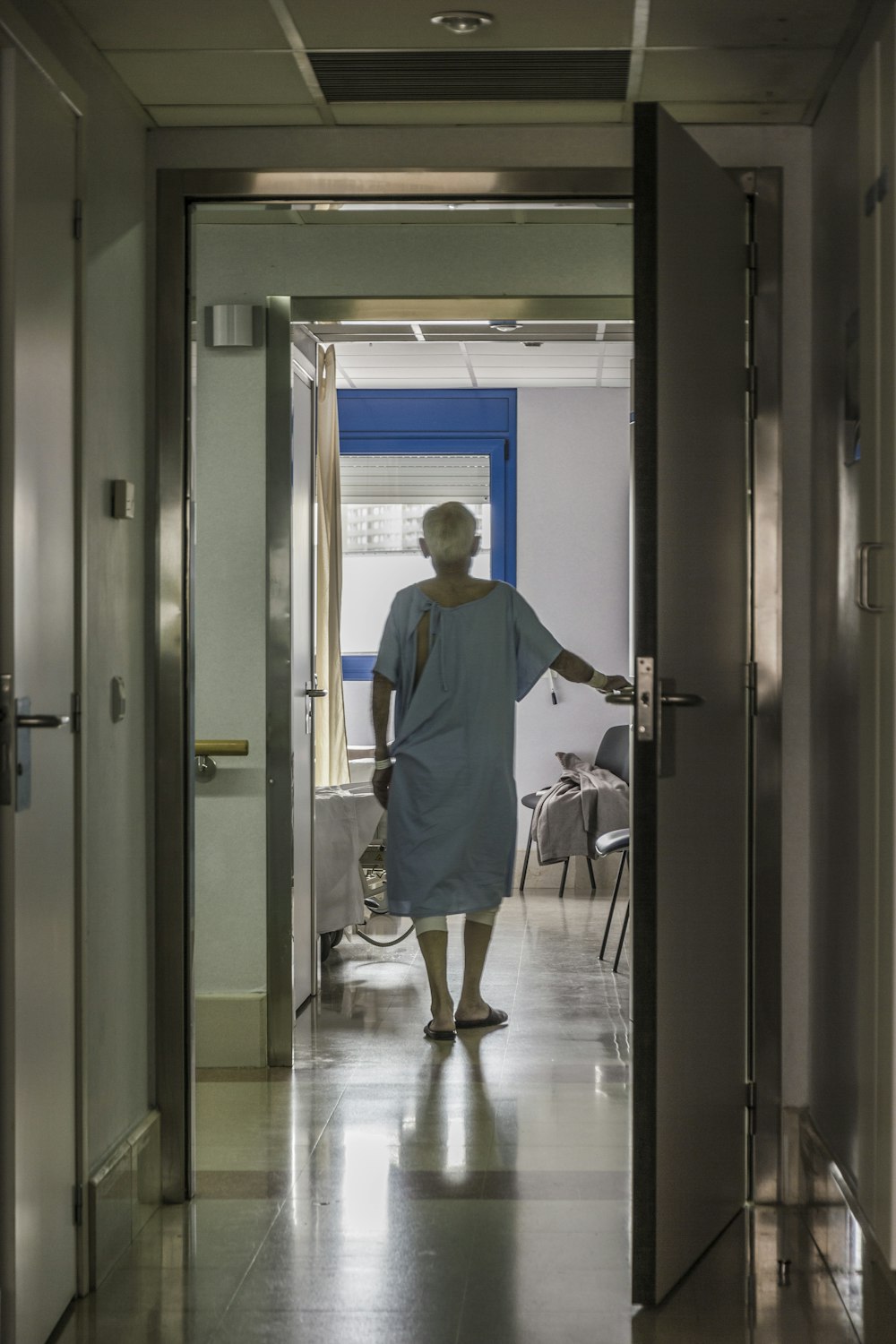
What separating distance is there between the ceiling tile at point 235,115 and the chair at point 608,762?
4.74m

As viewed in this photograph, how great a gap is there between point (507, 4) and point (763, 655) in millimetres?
1397

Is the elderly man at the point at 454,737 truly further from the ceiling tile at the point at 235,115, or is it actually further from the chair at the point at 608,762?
the chair at the point at 608,762

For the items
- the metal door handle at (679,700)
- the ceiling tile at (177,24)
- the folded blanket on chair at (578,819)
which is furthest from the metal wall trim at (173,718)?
the folded blanket on chair at (578,819)

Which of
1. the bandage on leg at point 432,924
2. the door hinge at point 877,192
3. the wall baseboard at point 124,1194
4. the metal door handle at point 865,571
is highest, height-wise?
the door hinge at point 877,192

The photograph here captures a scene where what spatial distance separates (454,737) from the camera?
4.72 m

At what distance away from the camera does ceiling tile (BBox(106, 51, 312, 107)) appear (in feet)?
9.11

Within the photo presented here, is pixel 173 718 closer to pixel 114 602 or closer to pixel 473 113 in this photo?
pixel 114 602

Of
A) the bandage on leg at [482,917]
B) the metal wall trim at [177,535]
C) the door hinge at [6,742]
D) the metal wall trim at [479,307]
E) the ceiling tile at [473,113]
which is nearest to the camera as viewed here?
the door hinge at [6,742]

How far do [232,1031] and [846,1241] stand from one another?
2.14m

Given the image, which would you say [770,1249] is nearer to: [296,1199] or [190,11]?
[296,1199]

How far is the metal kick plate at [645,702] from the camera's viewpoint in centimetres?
252

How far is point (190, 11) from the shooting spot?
2.58m

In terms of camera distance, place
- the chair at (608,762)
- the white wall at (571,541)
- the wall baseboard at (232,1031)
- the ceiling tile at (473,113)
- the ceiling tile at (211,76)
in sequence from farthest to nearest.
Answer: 1. the white wall at (571,541)
2. the chair at (608,762)
3. the wall baseboard at (232,1031)
4. the ceiling tile at (473,113)
5. the ceiling tile at (211,76)

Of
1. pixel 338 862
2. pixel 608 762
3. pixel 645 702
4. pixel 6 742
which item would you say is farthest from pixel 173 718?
pixel 608 762
